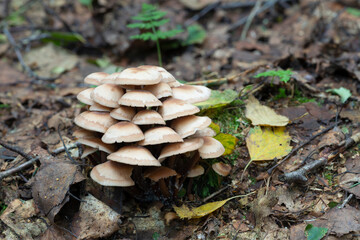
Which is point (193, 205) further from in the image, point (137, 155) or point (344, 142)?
point (344, 142)

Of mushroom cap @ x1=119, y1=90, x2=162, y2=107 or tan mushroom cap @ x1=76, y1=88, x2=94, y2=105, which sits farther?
tan mushroom cap @ x1=76, y1=88, x2=94, y2=105

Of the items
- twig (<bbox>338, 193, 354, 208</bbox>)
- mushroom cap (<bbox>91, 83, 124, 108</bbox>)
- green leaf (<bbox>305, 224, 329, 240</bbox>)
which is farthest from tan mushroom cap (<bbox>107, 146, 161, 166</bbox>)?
twig (<bbox>338, 193, 354, 208</bbox>)

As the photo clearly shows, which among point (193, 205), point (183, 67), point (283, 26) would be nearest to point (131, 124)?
point (193, 205)

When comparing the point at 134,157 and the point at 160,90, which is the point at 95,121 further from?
the point at 160,90

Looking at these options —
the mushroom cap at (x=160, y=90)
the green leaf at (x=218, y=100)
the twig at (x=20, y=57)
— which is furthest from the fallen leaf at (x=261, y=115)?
the twig at (x=20, y=57)

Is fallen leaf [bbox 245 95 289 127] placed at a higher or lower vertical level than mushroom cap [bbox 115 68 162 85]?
lower

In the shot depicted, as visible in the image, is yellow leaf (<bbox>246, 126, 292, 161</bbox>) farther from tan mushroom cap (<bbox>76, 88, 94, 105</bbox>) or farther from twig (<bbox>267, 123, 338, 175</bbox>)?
→ tan mushroom cap (<bbox>76, 88, 94, 105</bbox>)
